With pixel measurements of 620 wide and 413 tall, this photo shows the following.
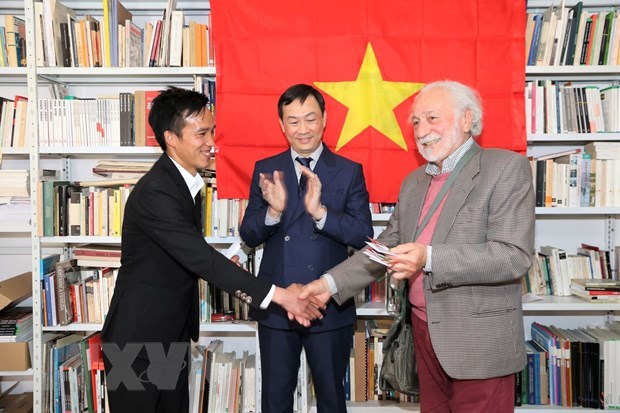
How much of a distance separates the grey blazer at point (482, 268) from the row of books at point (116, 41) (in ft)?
5.78

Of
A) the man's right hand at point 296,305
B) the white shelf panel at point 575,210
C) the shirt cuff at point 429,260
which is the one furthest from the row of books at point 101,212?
the white shelf panel at point 575,210

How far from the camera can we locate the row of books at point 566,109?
2848mm

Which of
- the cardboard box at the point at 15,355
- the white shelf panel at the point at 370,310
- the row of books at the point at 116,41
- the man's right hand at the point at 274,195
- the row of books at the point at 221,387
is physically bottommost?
the row of books at the point at 221,387

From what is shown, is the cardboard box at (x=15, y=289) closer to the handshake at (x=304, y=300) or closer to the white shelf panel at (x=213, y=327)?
the white shelf panel at (x=213, y=327)

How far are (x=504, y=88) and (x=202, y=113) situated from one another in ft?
5.72

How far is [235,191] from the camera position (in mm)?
2852

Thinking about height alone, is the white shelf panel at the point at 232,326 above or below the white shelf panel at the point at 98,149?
below

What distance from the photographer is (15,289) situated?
2.87m

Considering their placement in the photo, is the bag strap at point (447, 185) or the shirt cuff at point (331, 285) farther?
the shirt cuff at point (331, 285)

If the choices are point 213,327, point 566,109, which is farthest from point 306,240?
point 566,109

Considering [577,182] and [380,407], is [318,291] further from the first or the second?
[577,182]

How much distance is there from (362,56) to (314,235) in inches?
45.1

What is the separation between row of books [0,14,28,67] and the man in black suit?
4.59ft

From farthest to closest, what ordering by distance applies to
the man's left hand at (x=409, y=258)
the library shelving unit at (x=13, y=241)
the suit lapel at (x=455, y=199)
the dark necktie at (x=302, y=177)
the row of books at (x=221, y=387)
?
the library shelving unit at (x=13, y=241), the row of books at (x=221, y=387), the dark necktie at (x=302, y=177), the suit lapel at (x=455, y=199), the man's left hand at (x=409, y=258)
